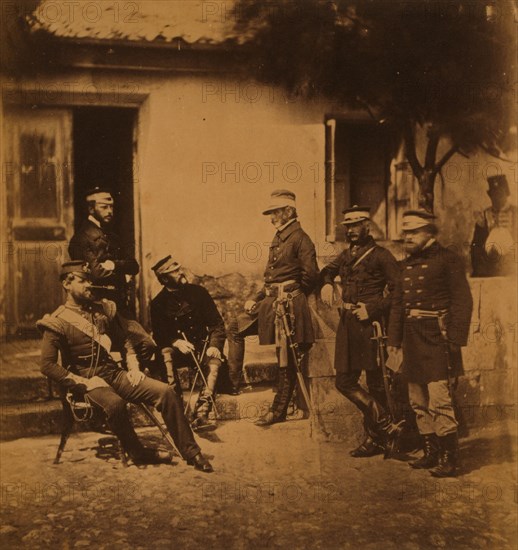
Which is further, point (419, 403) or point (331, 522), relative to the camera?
point (419, 403)

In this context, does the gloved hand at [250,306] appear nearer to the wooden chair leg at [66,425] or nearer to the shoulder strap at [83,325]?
the shoulder strap at [83,325]

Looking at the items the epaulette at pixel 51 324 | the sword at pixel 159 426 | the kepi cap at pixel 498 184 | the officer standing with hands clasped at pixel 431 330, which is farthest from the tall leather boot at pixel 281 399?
the kepi cap at pixel 498 184

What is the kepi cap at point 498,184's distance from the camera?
122 inches

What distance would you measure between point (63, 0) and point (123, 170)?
2.57 ft

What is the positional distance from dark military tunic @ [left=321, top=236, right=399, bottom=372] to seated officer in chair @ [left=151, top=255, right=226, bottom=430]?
0.57 meters

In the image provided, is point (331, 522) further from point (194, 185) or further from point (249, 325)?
point (194, 185)

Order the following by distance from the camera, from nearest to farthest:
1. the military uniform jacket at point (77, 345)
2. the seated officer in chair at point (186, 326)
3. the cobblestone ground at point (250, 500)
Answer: the cobblestone ground at point (250, 500) < the military uniform jacket at point (77, 345) < the seated officer in chair at point (186, 326)

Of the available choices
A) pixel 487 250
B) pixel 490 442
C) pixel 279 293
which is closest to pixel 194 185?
pixel 279 293

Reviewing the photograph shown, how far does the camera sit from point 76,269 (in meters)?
2.92

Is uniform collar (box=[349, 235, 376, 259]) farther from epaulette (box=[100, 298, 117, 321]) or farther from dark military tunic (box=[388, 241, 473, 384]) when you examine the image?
epaulette (box=[100, 298, 117, 321])

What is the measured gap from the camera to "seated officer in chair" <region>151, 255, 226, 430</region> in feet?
9.78

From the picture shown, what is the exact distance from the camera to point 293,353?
121 inches

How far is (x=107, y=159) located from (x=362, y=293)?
4.37 ft

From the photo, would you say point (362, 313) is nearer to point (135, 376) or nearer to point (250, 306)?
point (250, 306)
